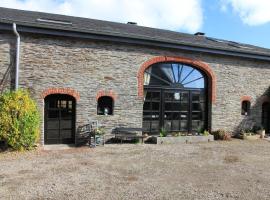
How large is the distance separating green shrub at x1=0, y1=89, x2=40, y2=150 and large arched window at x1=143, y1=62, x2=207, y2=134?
527 centimetres

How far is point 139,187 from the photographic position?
739 centimetres

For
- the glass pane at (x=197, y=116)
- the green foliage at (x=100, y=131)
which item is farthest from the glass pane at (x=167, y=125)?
the green foliage at (x=100, y=131)

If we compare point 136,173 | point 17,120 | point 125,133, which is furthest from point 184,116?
point 17,120

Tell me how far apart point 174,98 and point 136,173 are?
7.32m

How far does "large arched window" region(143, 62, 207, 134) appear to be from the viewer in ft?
48.5

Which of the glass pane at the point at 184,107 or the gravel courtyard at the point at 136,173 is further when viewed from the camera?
the glass pane at the point at 184,107

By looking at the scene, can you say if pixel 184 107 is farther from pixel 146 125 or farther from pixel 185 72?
pixel 146 125

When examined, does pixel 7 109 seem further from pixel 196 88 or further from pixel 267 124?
pixel 267 124

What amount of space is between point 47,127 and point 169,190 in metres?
7.02

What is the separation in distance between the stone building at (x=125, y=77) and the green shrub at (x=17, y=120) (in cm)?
87

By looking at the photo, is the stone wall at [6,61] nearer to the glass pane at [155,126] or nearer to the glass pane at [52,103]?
the glass pane at [52,103]

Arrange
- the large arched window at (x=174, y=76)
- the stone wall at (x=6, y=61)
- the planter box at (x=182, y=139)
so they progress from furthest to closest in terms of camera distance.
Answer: the large arched window at (x=174, y=76) < the planter box at (x=182, y=139) < the stone wall at (x=6, y=61)

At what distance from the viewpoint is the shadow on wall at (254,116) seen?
→ 55.6 feet

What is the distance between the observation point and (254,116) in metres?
17.3
